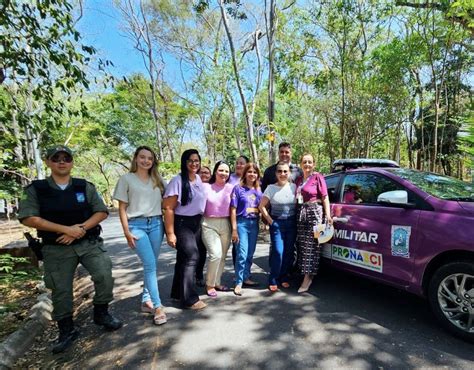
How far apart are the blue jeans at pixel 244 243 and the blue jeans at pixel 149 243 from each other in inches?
44.5

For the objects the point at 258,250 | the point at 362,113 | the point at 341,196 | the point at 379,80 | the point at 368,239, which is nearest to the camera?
the point at 368,239

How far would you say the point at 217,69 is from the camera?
16.5 meters

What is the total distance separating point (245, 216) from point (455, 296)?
7.90ft

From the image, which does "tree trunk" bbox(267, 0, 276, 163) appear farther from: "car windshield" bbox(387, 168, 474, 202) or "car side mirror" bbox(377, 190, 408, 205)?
"car side mirror" bbox(377, 190, 408, 205)

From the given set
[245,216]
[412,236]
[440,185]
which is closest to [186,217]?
[245,216]

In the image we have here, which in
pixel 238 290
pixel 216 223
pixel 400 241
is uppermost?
pixel 216 223

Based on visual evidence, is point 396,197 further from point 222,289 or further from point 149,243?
point 149,243

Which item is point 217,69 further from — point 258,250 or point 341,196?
point 341,196

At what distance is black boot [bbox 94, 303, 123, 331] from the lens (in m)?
3.31

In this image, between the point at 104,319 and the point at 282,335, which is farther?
the point at 104,319

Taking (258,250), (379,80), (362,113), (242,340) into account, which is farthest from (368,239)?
(362,113)

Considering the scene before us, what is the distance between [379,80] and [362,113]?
2459 millimetres

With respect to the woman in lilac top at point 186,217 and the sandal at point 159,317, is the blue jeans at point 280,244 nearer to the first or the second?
the woman in lilac top at point 186,217

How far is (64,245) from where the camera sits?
9.97 feet
